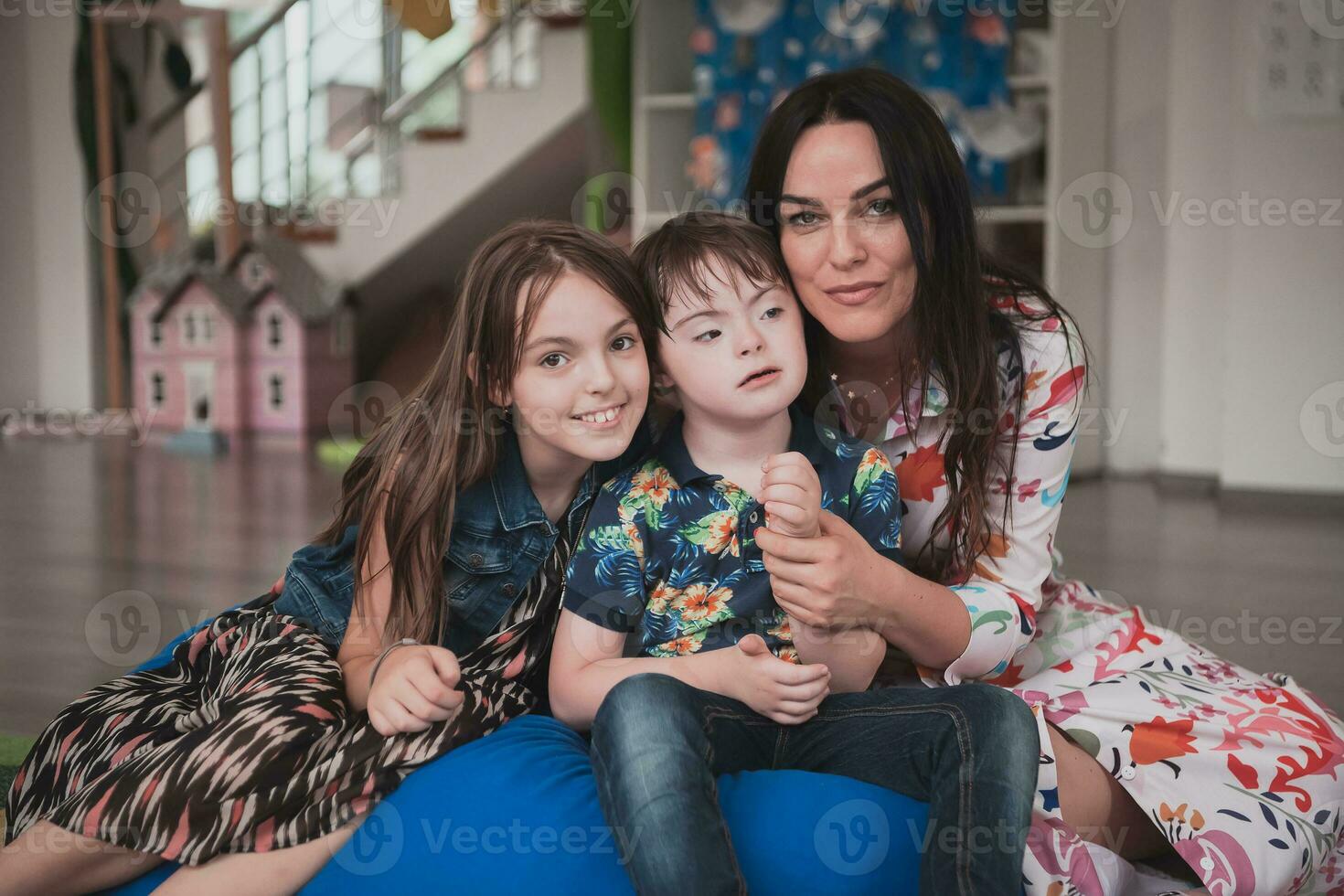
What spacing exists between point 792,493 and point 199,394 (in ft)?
18.3

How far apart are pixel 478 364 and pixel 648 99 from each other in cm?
386

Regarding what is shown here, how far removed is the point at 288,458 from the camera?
5316mm

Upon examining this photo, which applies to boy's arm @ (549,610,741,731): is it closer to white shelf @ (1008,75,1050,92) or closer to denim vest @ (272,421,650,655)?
denim vest @ (272,421,650,655)

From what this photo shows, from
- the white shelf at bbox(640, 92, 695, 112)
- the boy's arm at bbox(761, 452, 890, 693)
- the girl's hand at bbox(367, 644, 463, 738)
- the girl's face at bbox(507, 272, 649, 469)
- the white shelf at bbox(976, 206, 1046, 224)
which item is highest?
the white shelf at bbox(640, 92, 695, 112)

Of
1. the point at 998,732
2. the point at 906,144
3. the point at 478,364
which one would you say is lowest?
the point at 998,732

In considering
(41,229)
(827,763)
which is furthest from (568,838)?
(41,229)

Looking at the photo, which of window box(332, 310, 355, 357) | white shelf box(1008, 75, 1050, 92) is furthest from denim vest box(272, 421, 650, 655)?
window box(332, 310, 355, 357)

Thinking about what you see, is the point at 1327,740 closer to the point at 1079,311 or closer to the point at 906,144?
the point at 906,144

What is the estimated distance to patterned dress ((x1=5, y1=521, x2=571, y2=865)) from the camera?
1.13m

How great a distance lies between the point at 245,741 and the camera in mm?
1157

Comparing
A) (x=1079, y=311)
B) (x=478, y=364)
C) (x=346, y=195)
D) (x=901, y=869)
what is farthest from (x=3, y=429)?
(x=901, y=869)

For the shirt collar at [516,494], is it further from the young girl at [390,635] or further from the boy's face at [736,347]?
the boy's face at [736,347]

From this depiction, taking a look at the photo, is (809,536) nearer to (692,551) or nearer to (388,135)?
(692,551)

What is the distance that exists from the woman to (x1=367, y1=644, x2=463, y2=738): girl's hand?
1.06 ft
